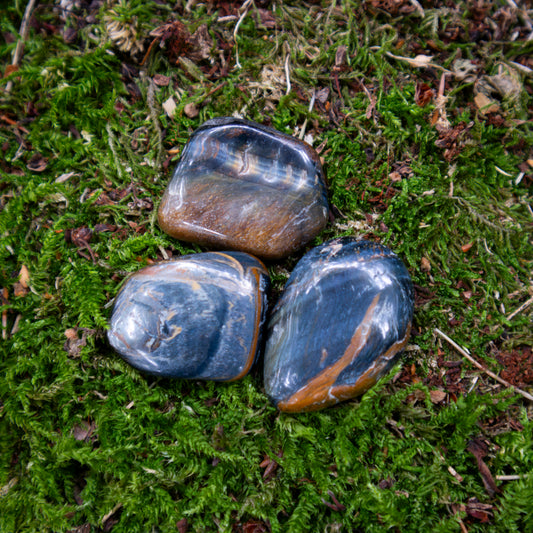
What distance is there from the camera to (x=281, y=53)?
7.51ft

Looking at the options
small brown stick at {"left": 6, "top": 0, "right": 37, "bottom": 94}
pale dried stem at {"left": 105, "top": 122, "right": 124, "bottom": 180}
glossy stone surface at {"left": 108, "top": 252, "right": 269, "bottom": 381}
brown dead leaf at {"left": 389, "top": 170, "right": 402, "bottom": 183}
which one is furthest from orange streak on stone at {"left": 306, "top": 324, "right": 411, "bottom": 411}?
small brown stick at {"left": 6, "top": 0, "right": 37, "bottom": 94}

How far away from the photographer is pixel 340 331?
5.90ft

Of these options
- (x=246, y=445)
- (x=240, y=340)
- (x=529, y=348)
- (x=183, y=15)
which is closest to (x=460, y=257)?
(x=529, y=348)

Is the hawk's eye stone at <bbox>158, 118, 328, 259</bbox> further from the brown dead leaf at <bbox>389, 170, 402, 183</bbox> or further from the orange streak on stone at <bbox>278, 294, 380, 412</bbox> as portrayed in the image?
the orange streak on stone at <bbox>278, 294, 380, 412</bbox>

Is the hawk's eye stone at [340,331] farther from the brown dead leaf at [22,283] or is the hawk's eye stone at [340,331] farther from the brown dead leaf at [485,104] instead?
the brown dead leaf at [22,283]

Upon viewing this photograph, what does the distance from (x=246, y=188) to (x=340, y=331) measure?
2.93 feet

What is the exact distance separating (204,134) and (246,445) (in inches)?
65.3

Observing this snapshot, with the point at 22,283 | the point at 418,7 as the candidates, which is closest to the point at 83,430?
the point at 22,283

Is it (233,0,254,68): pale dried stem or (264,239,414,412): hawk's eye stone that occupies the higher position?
(233,0,254,68): pale dried stem

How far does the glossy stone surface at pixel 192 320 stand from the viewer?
5.97 ft

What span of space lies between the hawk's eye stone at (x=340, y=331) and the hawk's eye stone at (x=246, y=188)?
338 millimetres

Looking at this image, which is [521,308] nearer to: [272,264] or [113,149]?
[272,264]

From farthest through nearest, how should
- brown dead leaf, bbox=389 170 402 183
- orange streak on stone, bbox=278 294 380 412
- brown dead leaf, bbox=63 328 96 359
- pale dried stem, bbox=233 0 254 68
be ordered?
pale dried stem, bbox=233 0 254 68
brown dead leaf, bbox=389 170 402 183
brown dead leaf, bbox=63 328 96 359
orange streak on stone, bbox=278 294 380 412

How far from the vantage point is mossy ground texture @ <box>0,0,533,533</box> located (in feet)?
6.15
